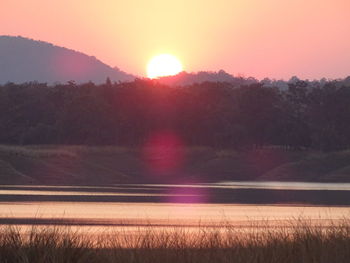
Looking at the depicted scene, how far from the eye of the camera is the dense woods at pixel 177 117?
11538 cm

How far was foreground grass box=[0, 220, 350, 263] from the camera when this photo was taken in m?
14.8

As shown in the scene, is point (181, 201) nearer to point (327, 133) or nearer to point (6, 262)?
point (6, 262)

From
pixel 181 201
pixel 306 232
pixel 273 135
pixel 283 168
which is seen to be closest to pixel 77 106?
pixel 273 135

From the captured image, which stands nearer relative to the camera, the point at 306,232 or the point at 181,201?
the point at 306,232

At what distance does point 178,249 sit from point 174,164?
8678 centimetres

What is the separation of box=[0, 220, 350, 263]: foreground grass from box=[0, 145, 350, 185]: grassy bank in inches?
2472

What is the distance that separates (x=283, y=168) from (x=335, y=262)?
274 feet

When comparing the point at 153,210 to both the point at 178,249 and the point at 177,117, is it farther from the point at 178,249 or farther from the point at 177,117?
the point at 177,117

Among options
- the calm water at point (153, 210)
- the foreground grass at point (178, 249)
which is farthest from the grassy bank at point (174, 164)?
the foreground grass at point (178, 249)

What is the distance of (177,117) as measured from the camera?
396 ft

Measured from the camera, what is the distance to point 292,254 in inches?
642

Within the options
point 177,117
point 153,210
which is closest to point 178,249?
point 153,210

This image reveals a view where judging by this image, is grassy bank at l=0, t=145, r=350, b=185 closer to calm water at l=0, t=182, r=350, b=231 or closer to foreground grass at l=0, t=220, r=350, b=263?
calm water at l=0, t=182, r=350, b=231

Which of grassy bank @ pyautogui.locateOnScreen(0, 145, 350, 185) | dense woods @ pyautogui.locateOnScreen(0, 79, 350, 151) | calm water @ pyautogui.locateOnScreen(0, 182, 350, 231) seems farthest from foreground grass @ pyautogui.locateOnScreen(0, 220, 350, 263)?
dense woods @ pyautogui.locateOnScreen(0, 79, 350, 151)
